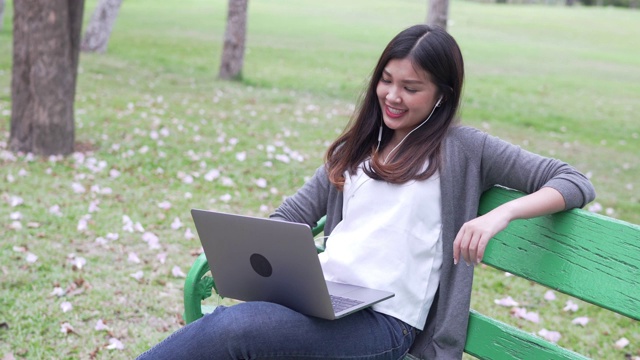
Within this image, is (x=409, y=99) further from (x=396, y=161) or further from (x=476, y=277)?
(x=476, y=277)

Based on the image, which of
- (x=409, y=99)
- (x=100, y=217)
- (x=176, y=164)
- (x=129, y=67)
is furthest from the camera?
(x=129, y=67)

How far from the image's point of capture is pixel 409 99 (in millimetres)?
2787

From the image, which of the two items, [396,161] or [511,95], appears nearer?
[396,161]

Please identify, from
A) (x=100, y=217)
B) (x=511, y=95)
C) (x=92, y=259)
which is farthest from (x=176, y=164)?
(x=511, y=95)

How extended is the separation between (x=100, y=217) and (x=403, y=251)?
3.57 m

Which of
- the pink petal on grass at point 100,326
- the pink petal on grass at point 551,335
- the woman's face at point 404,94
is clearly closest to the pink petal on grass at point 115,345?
the pink petal on grass at point 100,326

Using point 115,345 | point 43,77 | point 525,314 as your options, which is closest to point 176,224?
point 115,345

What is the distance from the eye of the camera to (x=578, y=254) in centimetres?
238

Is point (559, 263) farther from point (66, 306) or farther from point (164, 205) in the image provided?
point (164, 205)

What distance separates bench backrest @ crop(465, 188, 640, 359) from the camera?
2.26m

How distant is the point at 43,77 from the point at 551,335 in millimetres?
4877

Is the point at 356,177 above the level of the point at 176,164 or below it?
above

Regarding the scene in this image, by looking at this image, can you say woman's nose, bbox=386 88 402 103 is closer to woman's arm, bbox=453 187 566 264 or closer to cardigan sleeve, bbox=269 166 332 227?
cardigan sleeve, bbox=269 166 332 227

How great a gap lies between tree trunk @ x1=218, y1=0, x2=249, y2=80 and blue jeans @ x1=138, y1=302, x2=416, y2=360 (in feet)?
35.1
